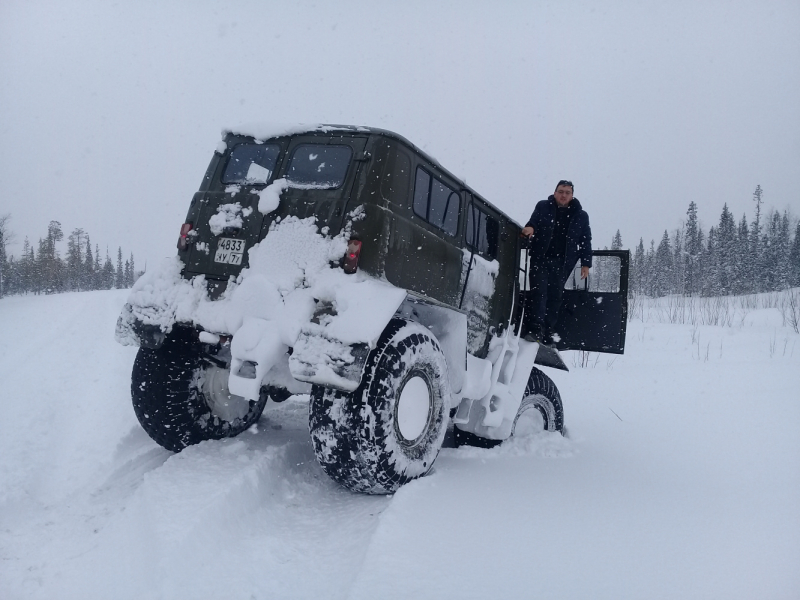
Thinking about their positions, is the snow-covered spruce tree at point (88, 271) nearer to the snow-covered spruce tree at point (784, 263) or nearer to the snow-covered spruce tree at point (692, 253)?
the snow-covered spruce tree at point (692, 253)

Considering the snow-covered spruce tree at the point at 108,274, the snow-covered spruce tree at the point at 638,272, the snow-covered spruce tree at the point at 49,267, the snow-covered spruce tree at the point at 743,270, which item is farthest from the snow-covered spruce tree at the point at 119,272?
the snow-covered spruce tree at the point at 743,270

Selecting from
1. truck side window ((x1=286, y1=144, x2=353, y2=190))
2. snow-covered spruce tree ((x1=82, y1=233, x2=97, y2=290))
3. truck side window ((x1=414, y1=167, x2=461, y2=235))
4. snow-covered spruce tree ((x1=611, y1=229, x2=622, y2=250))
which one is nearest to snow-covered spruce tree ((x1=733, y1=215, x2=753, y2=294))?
snow-covered spruce tree ((x1=611, y1=229, x2=622, y2=250))

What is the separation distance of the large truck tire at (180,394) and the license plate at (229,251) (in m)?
0.63

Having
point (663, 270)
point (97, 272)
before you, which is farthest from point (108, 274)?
point (663, 270)

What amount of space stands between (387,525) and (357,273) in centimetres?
145

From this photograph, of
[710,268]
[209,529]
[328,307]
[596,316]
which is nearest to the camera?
[209,529]

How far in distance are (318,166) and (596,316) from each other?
3376 millimetres

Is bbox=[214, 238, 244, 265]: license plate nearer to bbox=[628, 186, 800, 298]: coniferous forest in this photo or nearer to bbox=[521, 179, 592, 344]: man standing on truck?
bbox=[521, 179, 592, 344]: man standing on truck

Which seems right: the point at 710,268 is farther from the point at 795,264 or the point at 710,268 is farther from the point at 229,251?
the point at 229,251

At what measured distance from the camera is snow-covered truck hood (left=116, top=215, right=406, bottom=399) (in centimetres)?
303

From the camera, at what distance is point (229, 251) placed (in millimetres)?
3750

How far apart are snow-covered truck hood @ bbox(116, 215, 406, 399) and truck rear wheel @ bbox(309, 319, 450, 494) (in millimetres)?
274

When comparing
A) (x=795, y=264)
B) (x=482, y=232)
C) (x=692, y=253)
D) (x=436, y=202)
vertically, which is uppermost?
(x=692, y=253)

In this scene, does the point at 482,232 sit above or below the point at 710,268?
below
